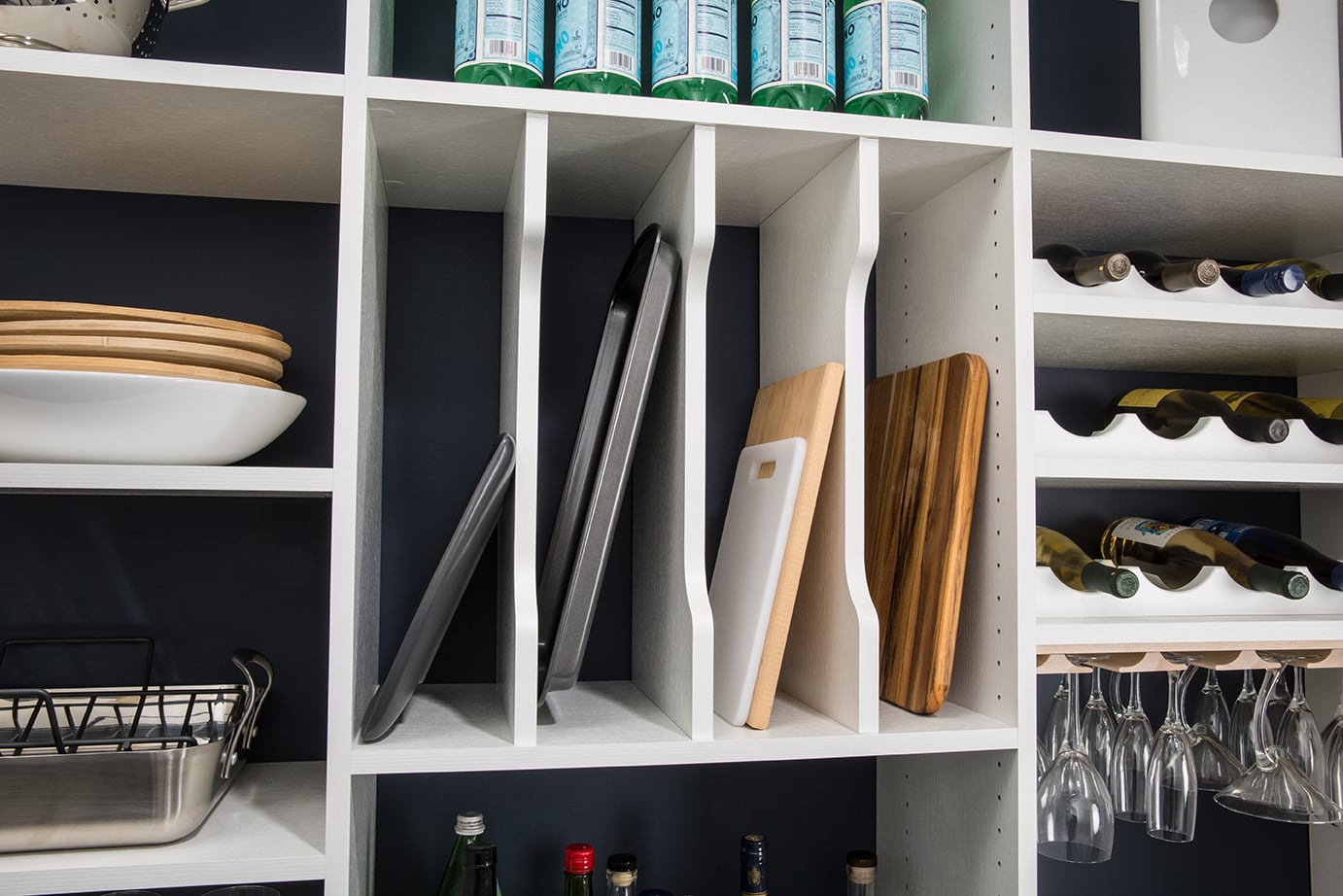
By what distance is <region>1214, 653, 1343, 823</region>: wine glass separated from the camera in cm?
118

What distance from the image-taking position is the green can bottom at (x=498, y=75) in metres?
1.03

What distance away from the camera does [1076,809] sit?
1165 mm

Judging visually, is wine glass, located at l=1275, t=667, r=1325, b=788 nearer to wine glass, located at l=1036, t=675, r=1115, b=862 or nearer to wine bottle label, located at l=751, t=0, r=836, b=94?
wine glass, located at l=1036, t=675, r=1115, b=862

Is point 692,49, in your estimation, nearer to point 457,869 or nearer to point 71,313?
point 71,313

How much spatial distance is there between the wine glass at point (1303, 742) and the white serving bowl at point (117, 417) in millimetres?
1234

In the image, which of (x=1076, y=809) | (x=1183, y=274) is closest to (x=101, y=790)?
(x=1076, y=809)

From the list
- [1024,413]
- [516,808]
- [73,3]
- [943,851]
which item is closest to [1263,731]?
[943,851]

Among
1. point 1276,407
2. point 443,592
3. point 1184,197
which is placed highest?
point 1184,197

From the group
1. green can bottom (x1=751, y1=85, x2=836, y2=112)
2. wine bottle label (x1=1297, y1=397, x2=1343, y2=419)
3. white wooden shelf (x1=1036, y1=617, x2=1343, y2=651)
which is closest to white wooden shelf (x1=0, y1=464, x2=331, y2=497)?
green can bottom (x1=751, y1=85, x2=836, y2=112)

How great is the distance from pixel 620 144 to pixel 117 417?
1.77 feet

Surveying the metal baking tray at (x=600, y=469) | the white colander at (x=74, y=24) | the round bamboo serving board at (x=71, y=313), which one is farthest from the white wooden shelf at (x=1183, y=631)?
the white colander at (x=74, y=24)

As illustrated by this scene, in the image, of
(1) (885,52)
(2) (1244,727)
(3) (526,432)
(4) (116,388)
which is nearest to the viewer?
(4) (116,388)

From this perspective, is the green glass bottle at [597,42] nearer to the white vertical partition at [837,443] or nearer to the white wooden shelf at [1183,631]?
the white vertical partition at [837,443]

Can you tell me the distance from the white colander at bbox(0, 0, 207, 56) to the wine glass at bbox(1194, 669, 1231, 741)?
1434 mm
